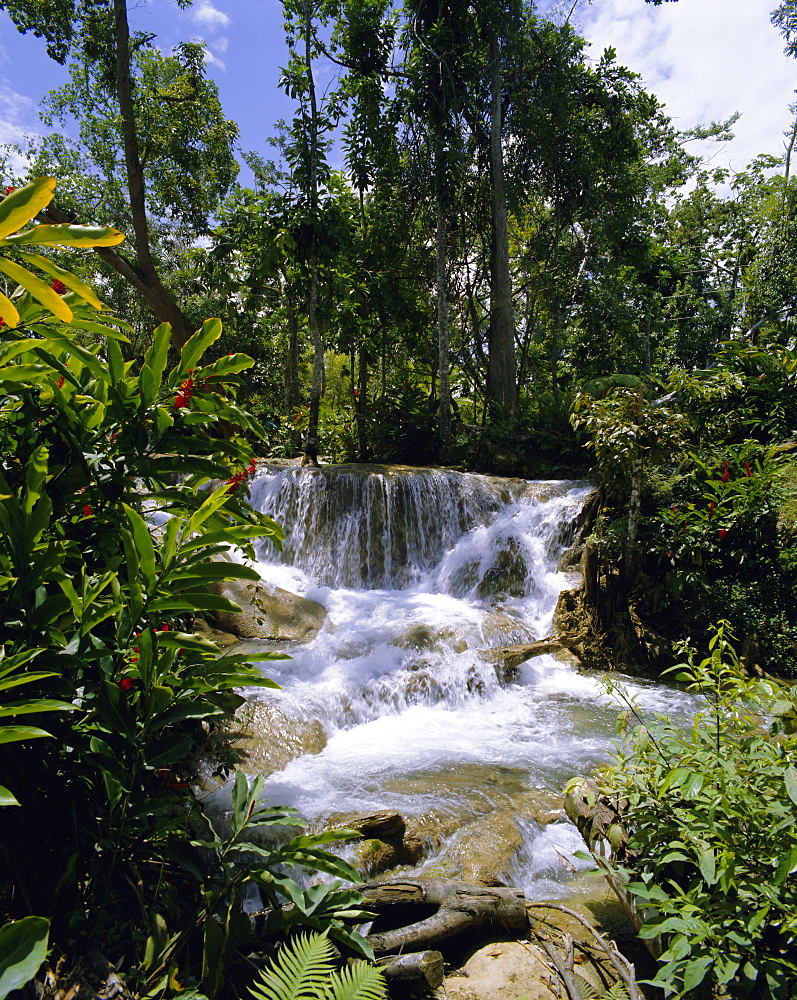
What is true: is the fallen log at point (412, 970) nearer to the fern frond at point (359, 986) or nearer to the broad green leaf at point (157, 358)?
the fern frond at point (359, 986)

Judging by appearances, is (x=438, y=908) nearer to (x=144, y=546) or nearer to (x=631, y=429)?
(x=144, y=546)

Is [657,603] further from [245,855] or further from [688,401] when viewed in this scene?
[245,855]

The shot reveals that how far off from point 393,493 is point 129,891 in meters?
8.67

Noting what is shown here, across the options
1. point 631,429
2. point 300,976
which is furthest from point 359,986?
point 631,429

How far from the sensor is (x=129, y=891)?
1.65m

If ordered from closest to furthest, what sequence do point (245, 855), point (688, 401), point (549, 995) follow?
1. point (549, 995)
2. point (245, 855)
3. point (688, 401)

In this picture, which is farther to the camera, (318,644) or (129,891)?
(318,644)

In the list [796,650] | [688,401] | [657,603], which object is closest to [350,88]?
[688,401]

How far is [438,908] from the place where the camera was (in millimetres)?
2342

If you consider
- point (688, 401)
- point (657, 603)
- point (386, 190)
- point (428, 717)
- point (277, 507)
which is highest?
point (386, 190)

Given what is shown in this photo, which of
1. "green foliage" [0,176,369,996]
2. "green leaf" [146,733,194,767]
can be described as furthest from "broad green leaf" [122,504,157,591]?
"green leaf" [146,733,194,767]

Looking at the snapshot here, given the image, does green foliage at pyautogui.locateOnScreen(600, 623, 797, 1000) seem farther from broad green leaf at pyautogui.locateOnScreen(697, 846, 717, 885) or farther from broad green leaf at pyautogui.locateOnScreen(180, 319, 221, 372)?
broad green leaf at pyautogui.locateOnScreen(180, 319, 221, 372)

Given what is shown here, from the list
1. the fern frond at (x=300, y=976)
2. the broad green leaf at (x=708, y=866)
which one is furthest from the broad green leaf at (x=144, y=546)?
the broad green leaf at (x=708, y=866)

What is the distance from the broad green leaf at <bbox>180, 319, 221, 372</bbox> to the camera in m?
2.00
